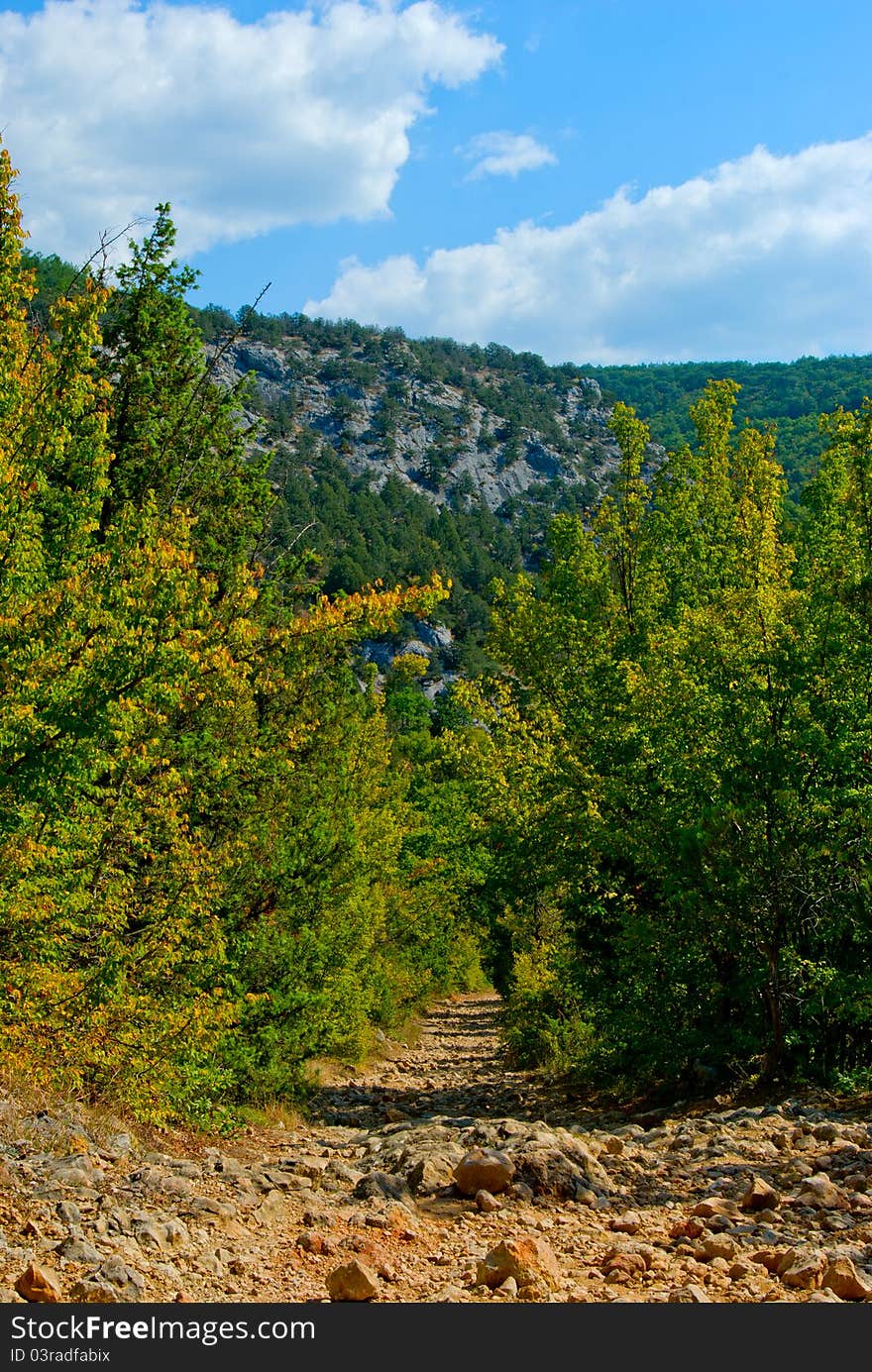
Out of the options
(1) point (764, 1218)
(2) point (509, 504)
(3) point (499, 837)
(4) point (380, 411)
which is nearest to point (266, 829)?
(3) point (499, 837)

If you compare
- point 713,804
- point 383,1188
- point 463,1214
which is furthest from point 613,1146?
point 713,804

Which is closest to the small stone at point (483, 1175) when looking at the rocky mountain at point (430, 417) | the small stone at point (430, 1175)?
the small stone at point (430, 1175)

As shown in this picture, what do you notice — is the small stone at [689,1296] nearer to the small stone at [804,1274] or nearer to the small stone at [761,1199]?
the small stone at [804,1274]

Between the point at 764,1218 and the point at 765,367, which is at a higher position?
the point at 765,367

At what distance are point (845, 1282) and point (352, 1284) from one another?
2.34 meters

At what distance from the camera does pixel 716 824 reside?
11.2 m

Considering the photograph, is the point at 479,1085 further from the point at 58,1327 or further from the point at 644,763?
the point at 58,1327

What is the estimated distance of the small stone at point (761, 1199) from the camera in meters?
6.85

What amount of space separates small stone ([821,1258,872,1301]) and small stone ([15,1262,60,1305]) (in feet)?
11.8

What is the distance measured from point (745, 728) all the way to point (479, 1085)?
985 cm

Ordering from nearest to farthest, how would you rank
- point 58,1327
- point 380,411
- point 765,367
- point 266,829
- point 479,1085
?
point 58,1327 → point 266,829 → point 479,1085 → point 765,367 → point 380,411

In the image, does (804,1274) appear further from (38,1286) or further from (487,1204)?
(38,1286)

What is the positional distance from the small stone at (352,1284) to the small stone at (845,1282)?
219 cm

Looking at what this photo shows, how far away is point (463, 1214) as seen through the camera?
6742mm
